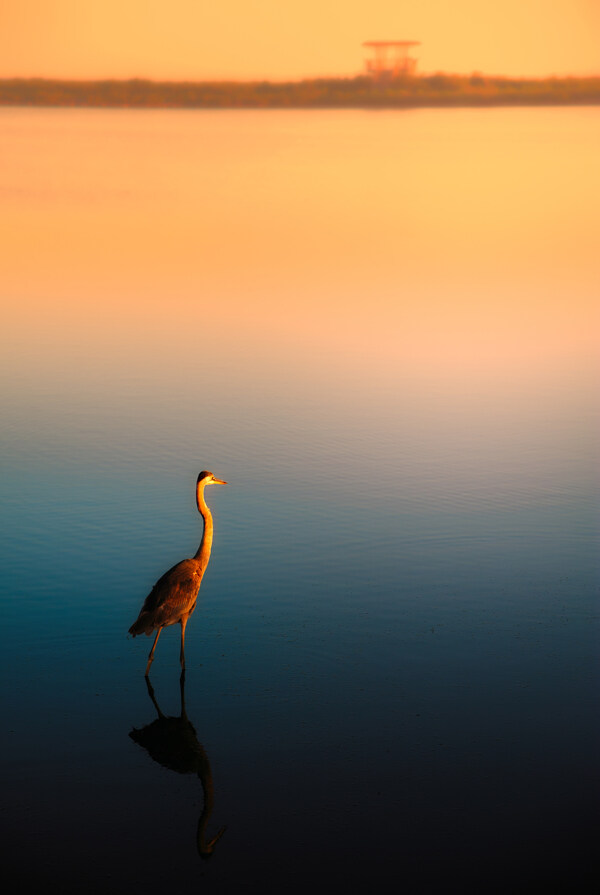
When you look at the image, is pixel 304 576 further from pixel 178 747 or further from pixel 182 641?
pixel 178 747

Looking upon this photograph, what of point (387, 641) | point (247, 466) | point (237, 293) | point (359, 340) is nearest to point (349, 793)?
point (387, 641)

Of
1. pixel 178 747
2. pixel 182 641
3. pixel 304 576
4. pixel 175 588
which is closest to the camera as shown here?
pixel 178 747

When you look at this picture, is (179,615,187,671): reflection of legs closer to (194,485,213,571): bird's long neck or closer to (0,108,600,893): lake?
(0,108,600,893): lake

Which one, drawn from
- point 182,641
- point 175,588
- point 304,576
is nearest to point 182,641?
point 182,641

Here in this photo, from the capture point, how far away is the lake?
33.9 feet

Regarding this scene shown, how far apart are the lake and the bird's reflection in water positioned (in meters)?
0.04

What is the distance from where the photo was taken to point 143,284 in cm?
4247

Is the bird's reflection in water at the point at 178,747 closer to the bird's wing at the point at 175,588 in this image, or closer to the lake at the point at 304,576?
the lake at the point at 304,576

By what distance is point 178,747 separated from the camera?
1177 cm

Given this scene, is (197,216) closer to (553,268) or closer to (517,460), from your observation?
(553,268)

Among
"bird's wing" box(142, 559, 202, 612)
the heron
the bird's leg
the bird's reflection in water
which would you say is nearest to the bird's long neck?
the heron

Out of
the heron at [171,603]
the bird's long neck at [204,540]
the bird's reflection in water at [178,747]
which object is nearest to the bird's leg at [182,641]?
the heron at [171,603]

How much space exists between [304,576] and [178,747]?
493cm

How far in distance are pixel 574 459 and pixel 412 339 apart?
482 inches
